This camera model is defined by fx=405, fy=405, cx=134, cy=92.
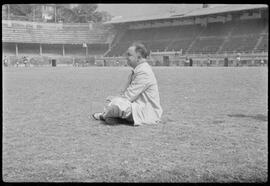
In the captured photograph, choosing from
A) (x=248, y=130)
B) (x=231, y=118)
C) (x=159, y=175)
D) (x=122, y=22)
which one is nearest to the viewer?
(x=159, y=175)

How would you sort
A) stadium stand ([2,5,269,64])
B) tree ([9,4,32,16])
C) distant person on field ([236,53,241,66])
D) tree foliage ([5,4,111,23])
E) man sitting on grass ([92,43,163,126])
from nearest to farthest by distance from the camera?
1. man sitting on grass ([92,43,163,126])
2. distant person on field ([236,53,241,66])
3. stadium stand ([2,5,269,64])
4. tree ([9,4,32,16])
5. tree foliage ([5,4,111,23])

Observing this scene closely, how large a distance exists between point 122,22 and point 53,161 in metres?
53.3

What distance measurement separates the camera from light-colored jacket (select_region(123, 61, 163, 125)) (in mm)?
5867

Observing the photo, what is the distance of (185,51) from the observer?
148 feet

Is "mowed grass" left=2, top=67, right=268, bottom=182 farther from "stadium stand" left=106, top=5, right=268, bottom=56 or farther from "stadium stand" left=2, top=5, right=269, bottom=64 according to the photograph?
"stadium stand" left=106, top=5, right=268, bottom=56

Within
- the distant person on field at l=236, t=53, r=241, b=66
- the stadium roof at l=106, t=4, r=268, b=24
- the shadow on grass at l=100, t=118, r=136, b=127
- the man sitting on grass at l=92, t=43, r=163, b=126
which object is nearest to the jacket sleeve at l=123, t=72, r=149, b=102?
the man sitting on grass at l=92, t=43, r=163, b=126

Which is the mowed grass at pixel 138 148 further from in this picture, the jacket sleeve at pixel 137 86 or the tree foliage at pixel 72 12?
the tree foliage at pixel 72 12

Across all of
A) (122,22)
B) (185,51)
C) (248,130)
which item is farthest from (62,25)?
(248,130)

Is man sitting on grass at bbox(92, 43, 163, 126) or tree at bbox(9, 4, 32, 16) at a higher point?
tree at bbox(9, 4, 32, 16)

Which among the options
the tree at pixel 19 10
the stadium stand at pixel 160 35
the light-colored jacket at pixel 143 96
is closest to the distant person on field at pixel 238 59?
the stadium stand at pixel 160 35

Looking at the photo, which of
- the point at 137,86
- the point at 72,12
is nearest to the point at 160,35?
the point at 72,12

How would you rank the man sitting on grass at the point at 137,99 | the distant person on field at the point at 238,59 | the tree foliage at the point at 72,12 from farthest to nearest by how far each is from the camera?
the tree foliage at the point at 72,12
the distant person on field at the point at 238,59
the man sitting on grass at the point at 137,99

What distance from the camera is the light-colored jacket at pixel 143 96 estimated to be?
5867 millimetres

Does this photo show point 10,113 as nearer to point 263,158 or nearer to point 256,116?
point 256,116
